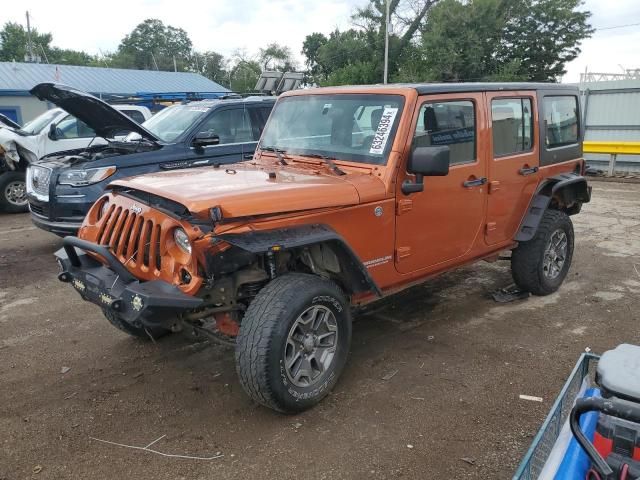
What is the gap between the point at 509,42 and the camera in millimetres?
32844

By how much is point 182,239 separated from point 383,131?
164cm

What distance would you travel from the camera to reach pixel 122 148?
686 centimetres

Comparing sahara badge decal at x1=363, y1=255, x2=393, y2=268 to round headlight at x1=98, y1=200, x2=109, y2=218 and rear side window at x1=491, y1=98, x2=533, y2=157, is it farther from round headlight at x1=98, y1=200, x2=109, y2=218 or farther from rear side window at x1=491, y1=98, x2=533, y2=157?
round headlight at x1=98, y1=200, x2=109, y2=218

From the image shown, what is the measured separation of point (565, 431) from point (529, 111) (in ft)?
11.8

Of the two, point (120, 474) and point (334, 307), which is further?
point (334, 307)

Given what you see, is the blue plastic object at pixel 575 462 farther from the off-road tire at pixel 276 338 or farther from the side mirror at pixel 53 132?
the side mirror at pixel 53 132

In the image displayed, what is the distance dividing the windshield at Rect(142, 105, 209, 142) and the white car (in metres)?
2.31

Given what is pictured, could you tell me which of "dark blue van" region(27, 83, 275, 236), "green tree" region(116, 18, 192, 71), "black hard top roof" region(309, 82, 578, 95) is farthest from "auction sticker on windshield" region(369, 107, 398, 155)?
"green tree" region(116, 18, 192, 71)

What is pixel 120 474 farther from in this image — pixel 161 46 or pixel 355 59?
pixel 161 46

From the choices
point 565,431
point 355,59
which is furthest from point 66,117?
point 355,59

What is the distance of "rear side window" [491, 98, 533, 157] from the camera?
4570 mm

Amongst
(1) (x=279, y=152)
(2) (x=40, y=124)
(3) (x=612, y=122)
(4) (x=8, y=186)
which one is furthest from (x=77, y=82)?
(1) (x=279, y=152)

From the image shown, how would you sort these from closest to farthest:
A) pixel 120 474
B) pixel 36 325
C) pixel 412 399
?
pixel 120 474 → pixel 412 399 → pixel 36 325

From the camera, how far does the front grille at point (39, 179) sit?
682 centimetres
